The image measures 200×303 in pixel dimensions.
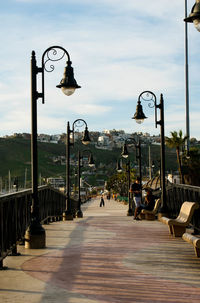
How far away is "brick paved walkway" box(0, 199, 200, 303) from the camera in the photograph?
21.9 ft

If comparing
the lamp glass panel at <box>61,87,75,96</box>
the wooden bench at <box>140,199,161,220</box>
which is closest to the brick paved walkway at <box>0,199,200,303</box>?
the lamp glass panel at <box>61,87,75,96</box>

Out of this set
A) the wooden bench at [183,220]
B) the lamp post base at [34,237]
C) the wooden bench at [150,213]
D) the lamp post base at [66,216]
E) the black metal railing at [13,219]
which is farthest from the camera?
the lamp post base at [66,216]

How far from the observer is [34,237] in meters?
10.9

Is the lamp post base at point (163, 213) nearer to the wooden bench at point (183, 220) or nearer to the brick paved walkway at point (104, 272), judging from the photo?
the wooden bench at point (183, 220)

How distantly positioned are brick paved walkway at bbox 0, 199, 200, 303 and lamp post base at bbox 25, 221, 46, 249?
20cm

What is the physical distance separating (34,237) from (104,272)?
3.12m

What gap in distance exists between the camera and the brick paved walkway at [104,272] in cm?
667

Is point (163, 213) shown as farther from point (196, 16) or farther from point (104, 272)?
point (196, 16)

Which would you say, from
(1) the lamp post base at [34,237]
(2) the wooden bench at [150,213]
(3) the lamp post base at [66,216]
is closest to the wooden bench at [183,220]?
(1) the lamp post base at [34,237]

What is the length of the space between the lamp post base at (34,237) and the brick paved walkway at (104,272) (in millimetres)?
204

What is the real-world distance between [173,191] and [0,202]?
10.3m

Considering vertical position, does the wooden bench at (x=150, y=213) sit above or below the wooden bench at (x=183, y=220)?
below

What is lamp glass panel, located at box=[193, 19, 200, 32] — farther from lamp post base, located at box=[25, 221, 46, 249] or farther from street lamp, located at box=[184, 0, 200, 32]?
lamp post base, located at box=[25, 221, 46, 249]

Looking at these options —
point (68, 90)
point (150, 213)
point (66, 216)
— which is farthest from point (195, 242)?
point (66, 216)
